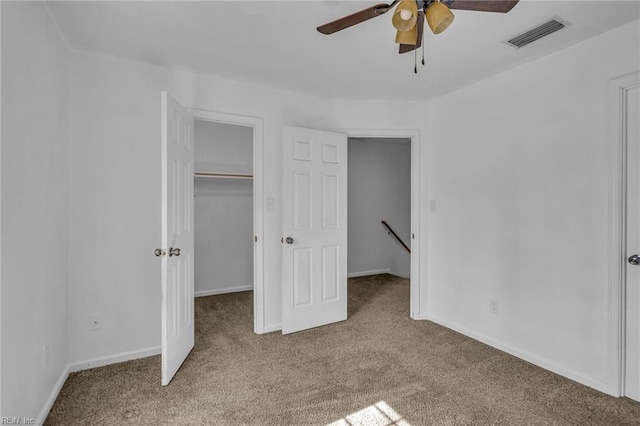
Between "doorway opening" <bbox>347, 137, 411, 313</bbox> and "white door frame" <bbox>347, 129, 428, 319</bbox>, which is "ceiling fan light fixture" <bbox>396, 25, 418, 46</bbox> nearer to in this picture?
"white door frame" <bbox>347, 129, 428, 319</bbox>

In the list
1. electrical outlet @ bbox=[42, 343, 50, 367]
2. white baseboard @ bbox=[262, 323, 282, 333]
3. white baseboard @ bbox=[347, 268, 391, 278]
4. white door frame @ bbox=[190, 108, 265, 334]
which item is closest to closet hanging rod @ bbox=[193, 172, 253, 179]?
white door frame @ bbox=[190, 108, 265, 334]

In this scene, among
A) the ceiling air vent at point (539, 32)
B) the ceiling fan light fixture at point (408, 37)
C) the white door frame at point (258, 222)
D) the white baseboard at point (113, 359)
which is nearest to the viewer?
the ceiling fan light fixture at point (408, 37)

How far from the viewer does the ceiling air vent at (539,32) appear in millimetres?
2104

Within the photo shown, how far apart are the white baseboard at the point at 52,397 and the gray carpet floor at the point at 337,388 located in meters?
0.04

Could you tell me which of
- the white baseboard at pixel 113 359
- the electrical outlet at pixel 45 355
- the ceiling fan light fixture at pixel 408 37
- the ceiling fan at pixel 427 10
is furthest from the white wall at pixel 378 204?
the electrical outlet at pixel 45 355

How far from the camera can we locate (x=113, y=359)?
2645 mm

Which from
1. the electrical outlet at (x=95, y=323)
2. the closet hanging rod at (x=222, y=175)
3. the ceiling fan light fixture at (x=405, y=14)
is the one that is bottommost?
the electrical outlet at (x=95, y=323)

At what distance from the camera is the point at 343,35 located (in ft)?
7.43

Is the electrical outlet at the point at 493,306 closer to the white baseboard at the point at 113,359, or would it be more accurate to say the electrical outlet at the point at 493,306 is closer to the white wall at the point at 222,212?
the white baseboard at the point at 113,359

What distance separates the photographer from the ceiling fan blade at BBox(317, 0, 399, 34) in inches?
60.2

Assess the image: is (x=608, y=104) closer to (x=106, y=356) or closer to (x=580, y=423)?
(x=580, y=423)

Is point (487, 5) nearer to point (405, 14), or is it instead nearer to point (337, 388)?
point (405, 14)

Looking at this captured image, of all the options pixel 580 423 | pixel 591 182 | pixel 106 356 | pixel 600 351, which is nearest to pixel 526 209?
pixel 591 182

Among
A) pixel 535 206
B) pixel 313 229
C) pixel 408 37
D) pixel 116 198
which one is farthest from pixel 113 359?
pixel 535 206
